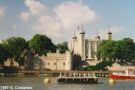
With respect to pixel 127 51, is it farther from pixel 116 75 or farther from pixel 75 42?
pixel 116 75

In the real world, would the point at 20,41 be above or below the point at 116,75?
above

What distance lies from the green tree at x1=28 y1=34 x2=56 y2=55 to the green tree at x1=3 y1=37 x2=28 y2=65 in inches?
128

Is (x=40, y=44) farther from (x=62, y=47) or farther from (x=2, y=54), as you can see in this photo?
(x=62, y=47)

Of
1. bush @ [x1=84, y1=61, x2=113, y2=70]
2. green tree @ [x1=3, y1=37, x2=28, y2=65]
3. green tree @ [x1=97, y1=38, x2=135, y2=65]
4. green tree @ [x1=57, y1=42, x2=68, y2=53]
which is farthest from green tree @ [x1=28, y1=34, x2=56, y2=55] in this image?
bush @ [x1=84, y1=61, x2=113, y2=70]

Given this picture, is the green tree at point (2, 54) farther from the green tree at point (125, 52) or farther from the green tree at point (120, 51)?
the green tree at point (125, 52)

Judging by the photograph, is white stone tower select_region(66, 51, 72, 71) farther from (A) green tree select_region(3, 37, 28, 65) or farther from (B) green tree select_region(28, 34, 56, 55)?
(A) green tree select_region(3, 37, 28, 65)

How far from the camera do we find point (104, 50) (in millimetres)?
149125

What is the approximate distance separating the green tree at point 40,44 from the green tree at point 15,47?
325cm

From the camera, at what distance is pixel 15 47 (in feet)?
487

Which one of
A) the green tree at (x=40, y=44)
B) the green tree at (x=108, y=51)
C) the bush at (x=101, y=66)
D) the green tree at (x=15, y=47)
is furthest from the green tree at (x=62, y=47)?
the bush at (x=101, y=66)

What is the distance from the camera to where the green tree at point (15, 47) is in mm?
146250

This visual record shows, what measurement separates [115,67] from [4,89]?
251ft

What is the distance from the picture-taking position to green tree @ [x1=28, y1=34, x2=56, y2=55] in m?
154

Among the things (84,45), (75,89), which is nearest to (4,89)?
(75,89)
